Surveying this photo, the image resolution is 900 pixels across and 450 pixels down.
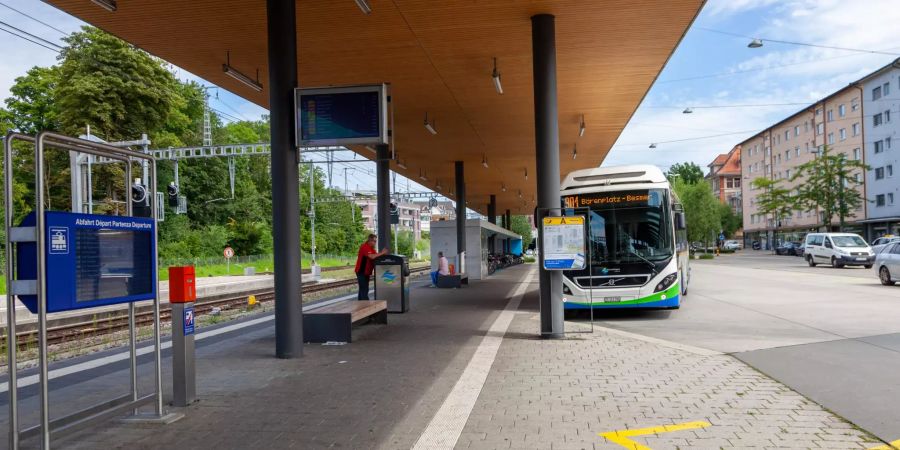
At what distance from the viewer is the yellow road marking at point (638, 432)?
4.81 metres

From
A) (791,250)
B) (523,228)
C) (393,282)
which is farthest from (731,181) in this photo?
(393,282)

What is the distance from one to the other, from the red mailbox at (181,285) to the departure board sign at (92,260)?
28cm

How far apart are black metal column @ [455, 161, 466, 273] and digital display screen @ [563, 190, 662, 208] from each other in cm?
1298

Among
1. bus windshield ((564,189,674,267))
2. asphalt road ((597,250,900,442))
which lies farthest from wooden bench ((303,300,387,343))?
bus windshield ((564,189,674,267))

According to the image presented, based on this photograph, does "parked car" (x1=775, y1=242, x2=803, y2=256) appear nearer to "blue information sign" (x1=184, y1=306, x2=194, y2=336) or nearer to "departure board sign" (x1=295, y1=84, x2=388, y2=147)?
"departure board sign" (x1=295, y1=84, x2=388, y2=147)

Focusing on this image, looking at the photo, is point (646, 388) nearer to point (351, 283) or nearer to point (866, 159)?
point (351, 283)

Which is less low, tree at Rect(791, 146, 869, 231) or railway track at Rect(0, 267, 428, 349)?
tree at Rect(791, 146, 869, 231)

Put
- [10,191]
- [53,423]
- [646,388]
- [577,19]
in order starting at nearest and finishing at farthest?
1. [10,191]
2. [53,423]
3. [646,388]
4. [577,19]

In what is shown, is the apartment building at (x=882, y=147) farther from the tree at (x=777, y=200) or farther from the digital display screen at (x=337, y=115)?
the digital display screen at (x=337, y=115)

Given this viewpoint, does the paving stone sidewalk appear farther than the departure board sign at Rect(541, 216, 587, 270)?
No

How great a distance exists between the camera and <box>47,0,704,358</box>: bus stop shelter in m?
8.90

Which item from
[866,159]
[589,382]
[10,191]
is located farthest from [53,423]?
[866,159]

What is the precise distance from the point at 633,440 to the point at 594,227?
8.96m

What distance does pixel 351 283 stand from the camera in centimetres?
3250
